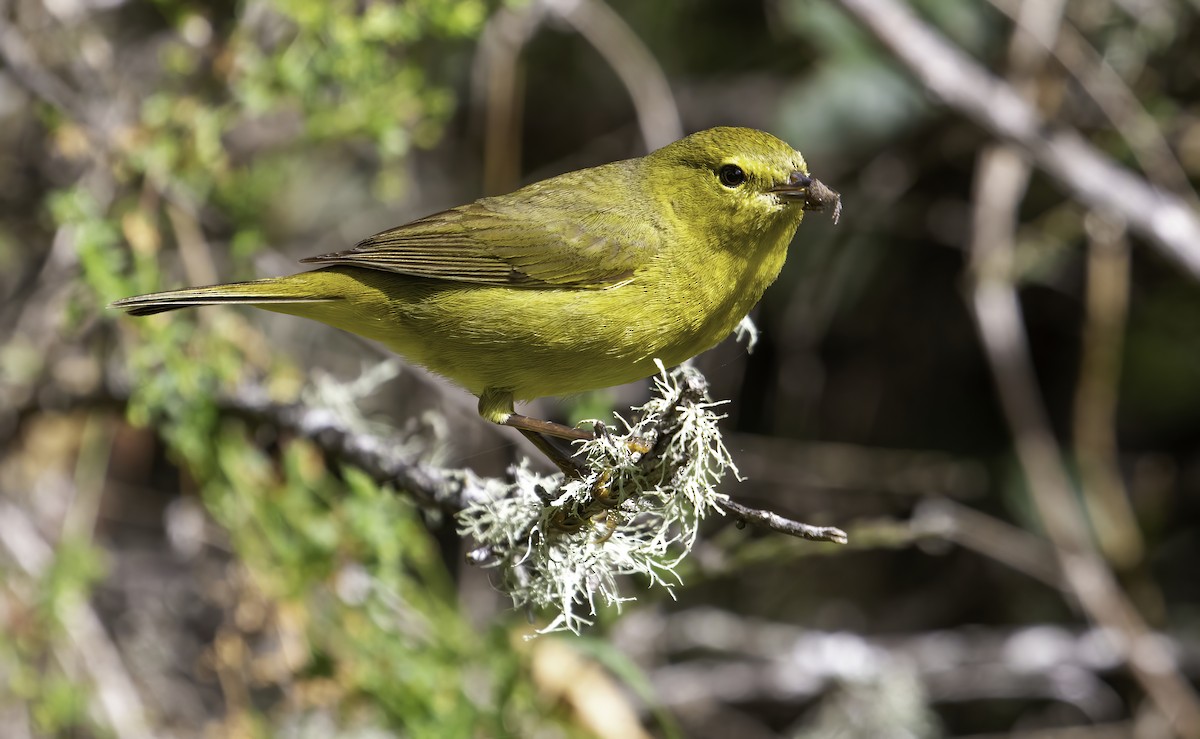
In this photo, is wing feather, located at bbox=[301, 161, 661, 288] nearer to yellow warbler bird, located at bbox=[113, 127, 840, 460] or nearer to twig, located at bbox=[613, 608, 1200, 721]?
yellow warbler bird, located at bbox=[113, 127, 840, 460]

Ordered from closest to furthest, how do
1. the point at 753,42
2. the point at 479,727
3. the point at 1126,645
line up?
the point at 479,727 < the point at 1126,645 < the point at 753,42

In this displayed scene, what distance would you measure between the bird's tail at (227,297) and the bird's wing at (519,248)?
0.33 feet

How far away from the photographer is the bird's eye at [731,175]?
318 cm

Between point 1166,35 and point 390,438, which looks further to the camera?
point 1166,35

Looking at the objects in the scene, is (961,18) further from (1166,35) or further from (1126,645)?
(1126,645)

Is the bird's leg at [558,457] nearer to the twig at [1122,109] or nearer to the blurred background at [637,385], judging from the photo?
the blurred background at [637,385]

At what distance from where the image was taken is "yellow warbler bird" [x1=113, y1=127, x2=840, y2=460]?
301 centimetres

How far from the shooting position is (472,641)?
352 centimetres

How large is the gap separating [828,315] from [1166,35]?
5.83 ft

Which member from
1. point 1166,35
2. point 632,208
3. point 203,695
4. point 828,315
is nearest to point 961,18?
point 1166,35

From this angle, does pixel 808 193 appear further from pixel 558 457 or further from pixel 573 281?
pixel 558 457

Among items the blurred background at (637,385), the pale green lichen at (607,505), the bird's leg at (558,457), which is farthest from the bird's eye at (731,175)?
the pale green lichen at (607,505)

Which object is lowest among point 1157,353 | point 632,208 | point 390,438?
point 390,438

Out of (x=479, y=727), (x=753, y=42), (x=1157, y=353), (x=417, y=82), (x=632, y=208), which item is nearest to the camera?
(x=479, y=727)
